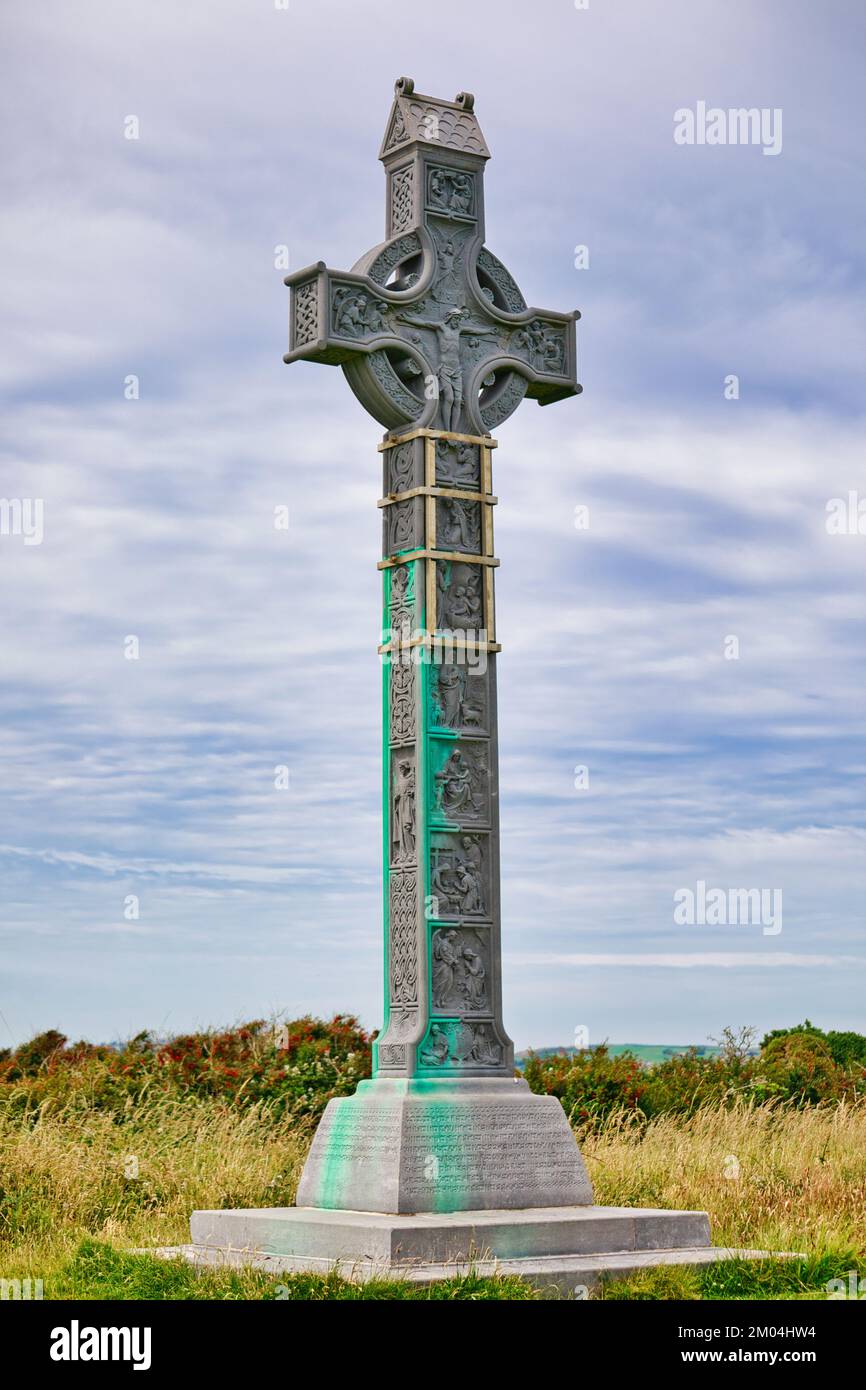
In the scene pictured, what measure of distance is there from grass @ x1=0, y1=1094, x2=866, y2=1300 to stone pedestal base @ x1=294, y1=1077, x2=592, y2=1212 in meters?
0.92

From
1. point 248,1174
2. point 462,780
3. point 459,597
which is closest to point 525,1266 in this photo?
point 462,780

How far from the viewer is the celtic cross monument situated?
371 inches

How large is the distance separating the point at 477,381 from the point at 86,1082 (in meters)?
7.37

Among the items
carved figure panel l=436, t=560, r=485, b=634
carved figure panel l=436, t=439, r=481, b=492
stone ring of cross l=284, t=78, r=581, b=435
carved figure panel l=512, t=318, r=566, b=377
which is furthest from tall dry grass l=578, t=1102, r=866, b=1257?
carved figure panel l=512, t=318, r=566, b=377

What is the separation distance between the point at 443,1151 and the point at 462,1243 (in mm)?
707

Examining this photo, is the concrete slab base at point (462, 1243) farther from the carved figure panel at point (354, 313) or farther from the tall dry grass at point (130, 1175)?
the carved figure panel at point (354, 313)

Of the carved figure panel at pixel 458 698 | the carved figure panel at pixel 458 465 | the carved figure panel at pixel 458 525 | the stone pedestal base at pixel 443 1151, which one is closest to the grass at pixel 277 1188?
the stone pedestal base at pixel 443 1151

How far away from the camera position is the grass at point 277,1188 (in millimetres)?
9094

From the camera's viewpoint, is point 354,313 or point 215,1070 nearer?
point 354,313

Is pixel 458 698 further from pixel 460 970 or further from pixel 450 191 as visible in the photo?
pixel 450 191

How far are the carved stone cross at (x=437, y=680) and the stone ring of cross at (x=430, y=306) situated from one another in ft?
0.04

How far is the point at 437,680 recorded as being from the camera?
412 inches

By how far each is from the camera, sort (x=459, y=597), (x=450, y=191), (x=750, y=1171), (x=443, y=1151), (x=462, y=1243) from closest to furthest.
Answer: (x=462, y=1243) → (x=443, y=1151) → (x=459, y=597) → (x=450, y=191) → (x=750, y=1171)
